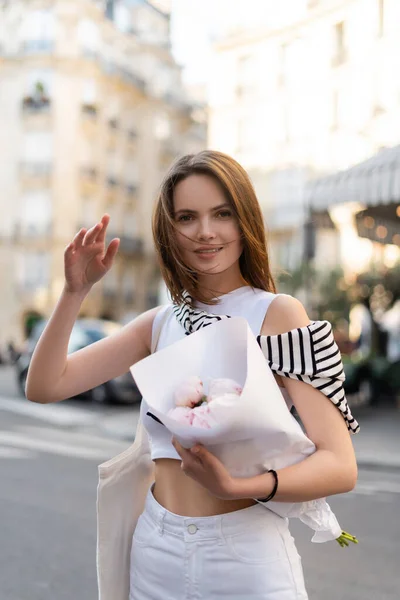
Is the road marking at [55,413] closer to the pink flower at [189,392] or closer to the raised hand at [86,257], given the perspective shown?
the raised hand at [86,257]

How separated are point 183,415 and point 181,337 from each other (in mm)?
436

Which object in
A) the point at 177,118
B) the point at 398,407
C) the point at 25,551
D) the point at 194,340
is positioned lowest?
the point at 398,407

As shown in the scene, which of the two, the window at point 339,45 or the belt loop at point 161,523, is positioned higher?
the window at point 339,45

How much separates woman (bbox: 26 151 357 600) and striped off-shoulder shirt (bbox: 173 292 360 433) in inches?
0.7

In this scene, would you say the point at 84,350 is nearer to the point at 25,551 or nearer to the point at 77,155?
the point at 25,551

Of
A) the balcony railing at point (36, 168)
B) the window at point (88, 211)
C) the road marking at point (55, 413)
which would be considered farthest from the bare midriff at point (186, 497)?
the window at point (88, 211)

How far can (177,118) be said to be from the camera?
161 feet

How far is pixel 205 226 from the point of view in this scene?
1701 mm

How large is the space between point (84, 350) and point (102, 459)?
7.53m

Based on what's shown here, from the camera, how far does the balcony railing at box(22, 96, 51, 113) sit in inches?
1567

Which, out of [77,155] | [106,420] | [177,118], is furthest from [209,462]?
[177,118]

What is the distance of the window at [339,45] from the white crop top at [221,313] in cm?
3193

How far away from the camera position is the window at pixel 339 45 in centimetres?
3175

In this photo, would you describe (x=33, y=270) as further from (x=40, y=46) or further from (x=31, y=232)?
(x=40, y=46)
